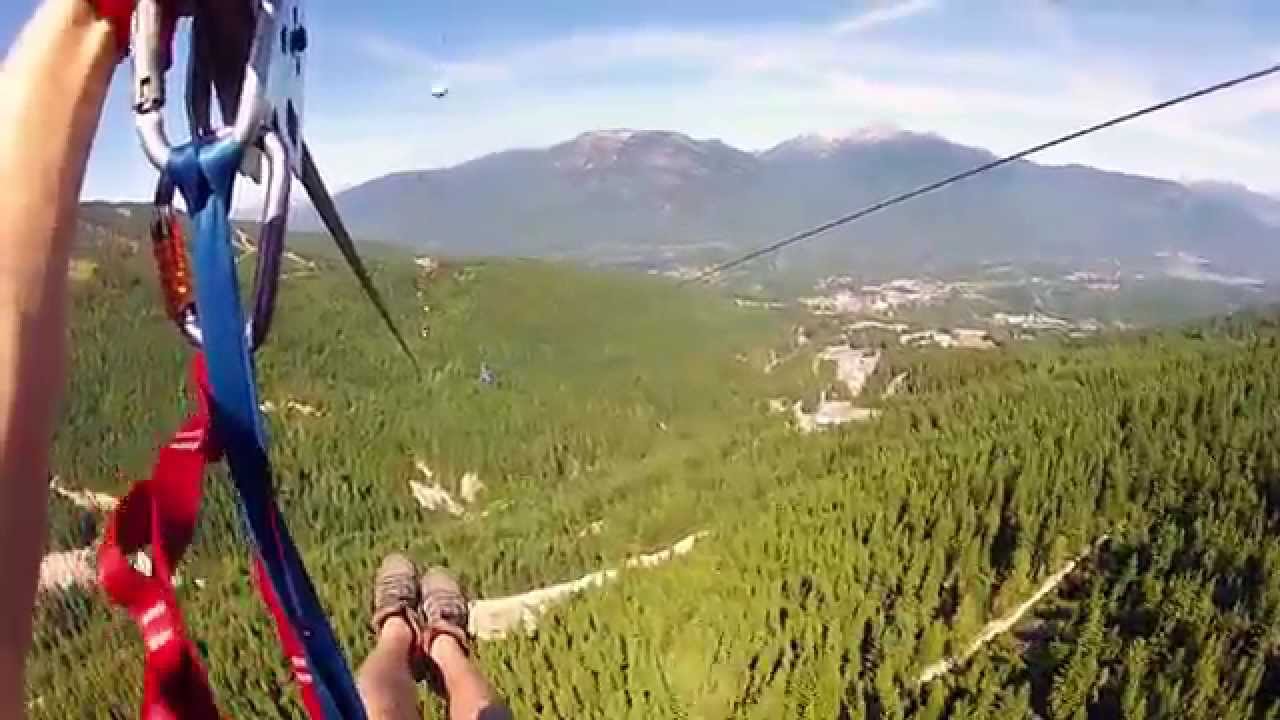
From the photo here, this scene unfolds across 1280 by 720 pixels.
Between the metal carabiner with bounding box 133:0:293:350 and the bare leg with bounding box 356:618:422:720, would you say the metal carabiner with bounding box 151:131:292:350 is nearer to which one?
the metal carabiner with bounding box 133:0:293:350

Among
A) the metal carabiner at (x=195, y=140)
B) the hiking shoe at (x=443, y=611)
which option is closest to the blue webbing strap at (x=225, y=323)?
the metal carabiner at (x=195, y=140)

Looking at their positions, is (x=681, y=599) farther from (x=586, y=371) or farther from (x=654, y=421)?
(x=586, y=371)

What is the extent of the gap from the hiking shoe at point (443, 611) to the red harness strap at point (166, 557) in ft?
7.68

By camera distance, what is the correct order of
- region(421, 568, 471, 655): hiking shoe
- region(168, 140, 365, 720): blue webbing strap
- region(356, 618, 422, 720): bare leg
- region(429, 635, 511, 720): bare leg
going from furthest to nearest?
1. region(421, 568, 471, 655): hiking shoe
2. region(429, 635, 511, 720): bare leg
3. region(356, 618, 422, 720): bare leg
4. region(168, 140, 365, 720): blue webbing strap

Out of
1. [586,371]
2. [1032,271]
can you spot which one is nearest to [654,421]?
[586,371]

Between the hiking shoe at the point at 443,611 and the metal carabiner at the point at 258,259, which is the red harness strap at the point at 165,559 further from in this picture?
the hiking shoe at the point at 443,611

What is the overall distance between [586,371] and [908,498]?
44.0m

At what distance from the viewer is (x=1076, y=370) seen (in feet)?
46.4

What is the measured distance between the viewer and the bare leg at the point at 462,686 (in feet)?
8.55

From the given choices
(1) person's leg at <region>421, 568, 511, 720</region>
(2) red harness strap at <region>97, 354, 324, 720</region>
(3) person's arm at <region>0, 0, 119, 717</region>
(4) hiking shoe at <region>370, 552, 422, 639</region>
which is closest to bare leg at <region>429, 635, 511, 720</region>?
(1) person's leg at <region>421, 568, 511, 720</region>

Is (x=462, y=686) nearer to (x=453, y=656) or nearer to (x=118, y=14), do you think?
(x=453, y=656)

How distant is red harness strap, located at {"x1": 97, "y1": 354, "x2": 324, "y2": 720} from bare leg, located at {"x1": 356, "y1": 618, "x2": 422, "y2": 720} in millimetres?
1343

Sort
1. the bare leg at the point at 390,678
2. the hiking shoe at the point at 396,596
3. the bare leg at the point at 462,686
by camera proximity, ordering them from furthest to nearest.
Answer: the hiking shoe at the point at 396,596 → the bare leg at the point at 462,686 → the bare leg at the point at 390,678

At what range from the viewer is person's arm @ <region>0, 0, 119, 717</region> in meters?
0.55
